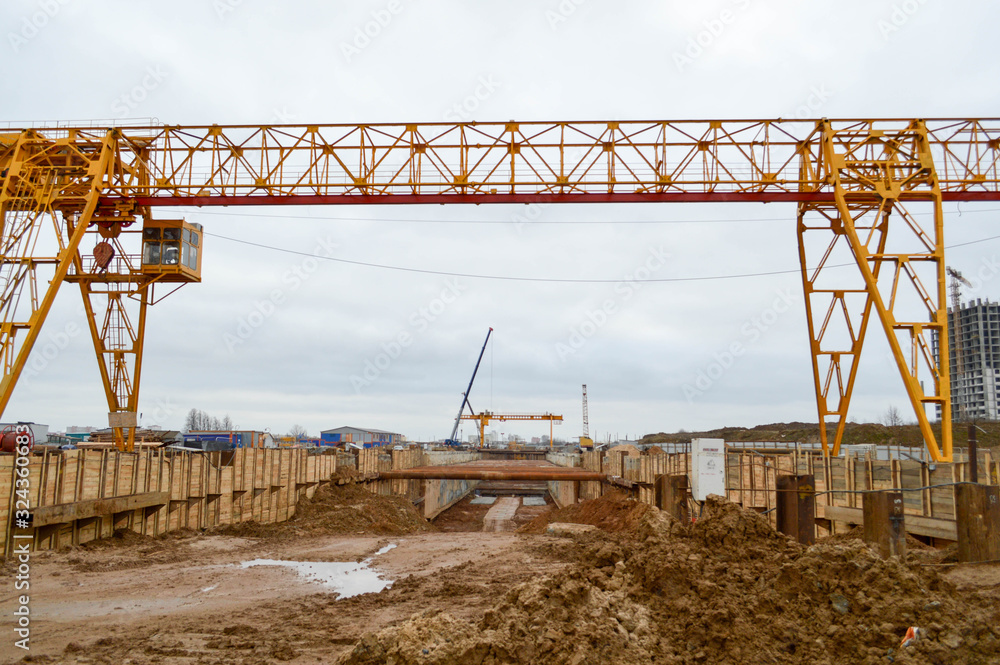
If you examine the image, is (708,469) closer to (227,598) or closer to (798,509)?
(798,509)

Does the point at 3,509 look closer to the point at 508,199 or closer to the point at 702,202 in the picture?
the point at 508,199

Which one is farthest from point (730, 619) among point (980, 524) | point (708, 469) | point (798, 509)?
point (708, 469)

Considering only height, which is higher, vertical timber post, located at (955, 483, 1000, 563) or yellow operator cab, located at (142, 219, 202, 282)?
yellow operator cab, located at (142, 219, 202, 282)

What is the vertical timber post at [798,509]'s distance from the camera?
10000 millimetres

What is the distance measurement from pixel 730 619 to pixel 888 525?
10.8ft

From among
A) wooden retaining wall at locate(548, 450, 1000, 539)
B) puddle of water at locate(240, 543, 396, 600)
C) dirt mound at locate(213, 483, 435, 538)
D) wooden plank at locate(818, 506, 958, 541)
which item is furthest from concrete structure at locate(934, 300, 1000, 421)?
puddle of water at locate(240, 543, 396, 600)

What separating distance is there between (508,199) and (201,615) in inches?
797

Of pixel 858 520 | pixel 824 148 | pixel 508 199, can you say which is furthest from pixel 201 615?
pixel 824 148

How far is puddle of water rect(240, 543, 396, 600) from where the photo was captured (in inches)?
534

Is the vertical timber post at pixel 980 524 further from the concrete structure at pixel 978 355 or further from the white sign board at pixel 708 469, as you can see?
the concrete structure at pixel 978 355

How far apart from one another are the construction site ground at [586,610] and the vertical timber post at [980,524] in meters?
0.21

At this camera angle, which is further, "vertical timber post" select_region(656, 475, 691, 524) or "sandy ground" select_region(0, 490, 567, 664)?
"vertical timber post" select_region(656, 475, 691, 524)

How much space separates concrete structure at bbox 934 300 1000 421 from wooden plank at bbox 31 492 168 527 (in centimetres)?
10495

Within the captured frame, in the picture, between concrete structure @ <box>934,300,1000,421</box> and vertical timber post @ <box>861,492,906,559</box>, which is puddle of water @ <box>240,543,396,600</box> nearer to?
vertical timber post @ <box>861,492,906,559</box>
